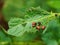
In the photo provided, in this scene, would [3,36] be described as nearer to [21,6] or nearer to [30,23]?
[30,23]

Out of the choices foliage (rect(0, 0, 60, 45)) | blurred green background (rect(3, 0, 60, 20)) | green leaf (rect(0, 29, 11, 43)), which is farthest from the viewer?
blurred green background (rect(3, 0, 60, 20))

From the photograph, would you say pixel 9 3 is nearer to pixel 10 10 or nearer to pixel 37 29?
pixel 10 10

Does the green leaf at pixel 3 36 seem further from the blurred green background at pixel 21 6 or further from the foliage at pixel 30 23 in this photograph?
the blurred green background at pixel 21 6

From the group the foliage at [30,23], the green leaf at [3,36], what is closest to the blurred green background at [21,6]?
the foliage at [30,23]

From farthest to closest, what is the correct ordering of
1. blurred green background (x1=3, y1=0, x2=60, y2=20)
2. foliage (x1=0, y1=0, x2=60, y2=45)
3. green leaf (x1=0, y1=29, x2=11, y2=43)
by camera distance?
1. blurred green background (x1=3, y1=0, x2=60, y2=20)
2. green leaf (x1=0, y1=29, x2=11, y2=43)
3. foliage (x1=0, y1=0, x2=60, y2=45)

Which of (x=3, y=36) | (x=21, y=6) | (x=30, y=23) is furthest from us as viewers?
(x=21, y=6)

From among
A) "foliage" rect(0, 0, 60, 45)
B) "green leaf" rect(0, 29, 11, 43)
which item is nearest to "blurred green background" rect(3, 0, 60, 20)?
"foliage" rect(0, 0, 60, 45)

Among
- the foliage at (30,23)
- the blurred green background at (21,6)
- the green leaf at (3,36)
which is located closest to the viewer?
the foliage at (30,23)

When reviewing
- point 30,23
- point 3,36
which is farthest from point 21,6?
point 30,23

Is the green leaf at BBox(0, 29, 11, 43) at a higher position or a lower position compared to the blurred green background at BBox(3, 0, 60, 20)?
lower

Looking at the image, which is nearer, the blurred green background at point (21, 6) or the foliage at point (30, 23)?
the foliage at point (30, 23)

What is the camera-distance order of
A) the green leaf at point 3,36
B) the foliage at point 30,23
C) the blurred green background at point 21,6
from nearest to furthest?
1. the foliage at point 30,23
2. the green leaf at point 3,36
3. the blurred green background at point 21,6

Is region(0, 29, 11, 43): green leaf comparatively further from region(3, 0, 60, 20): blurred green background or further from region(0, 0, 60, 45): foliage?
region(3, 0, 60, 20): blurred green background
